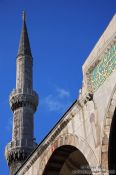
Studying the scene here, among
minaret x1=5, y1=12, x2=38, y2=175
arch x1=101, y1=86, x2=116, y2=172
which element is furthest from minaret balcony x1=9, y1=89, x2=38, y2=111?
arch x1=101, y1=86, x2=116, y2=172

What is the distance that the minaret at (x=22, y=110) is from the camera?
27.9 metres

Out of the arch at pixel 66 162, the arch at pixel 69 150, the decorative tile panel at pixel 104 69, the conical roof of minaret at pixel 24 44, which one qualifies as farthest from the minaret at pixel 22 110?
the decorative tile panel at pixel 104 69

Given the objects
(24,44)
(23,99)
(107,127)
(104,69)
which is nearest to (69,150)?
(107,127)

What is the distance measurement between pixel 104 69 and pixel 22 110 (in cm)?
2138

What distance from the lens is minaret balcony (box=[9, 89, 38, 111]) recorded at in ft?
98.2

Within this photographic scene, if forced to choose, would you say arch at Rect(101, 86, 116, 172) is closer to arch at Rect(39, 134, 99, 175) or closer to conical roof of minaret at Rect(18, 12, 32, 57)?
arch at Rect(39, 134, 99, 175)

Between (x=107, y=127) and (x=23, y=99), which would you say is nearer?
(x=107, y=127)

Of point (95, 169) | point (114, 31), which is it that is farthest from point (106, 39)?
point (95, 169)

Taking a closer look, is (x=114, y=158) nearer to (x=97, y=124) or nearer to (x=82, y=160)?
(x=97, y=124)

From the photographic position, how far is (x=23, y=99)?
29906 mm

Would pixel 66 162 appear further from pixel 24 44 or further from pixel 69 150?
pixel 24 44

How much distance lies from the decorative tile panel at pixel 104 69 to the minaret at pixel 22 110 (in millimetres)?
19437

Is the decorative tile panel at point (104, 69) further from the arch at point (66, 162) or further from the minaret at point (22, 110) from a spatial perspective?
the minaret at point (22, 110)

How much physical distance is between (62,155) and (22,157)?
1764 cm
